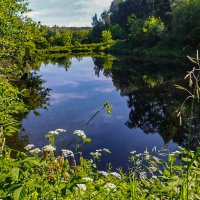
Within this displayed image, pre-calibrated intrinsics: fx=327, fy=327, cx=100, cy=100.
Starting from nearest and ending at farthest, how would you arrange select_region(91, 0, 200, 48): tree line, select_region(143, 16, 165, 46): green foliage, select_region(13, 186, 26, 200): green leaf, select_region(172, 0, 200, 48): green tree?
select_region(13, 186, 26, 200): green leaf, select_region(172, 0, 200, 48): green tree, select_region(91, 0, 200, 48): tree line, select_region(143, 16, 165, 46): green foliage

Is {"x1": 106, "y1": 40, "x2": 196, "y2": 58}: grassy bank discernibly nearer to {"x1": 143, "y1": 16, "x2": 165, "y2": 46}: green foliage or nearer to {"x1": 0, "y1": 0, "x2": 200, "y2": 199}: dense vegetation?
{"x1": 0, "y1": 0, "x2": 200, "y2": 199}: dense vegetation

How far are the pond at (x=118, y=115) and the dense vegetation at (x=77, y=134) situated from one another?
986mm

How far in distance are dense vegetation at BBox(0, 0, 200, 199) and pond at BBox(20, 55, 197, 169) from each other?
3.23ft

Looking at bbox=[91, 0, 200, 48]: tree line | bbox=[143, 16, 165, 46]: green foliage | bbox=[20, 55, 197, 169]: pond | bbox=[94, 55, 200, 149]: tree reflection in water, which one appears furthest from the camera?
bbox=[143, 16, 165, 46]: green foliage

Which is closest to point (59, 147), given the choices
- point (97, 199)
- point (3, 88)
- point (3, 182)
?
point (3, 88)

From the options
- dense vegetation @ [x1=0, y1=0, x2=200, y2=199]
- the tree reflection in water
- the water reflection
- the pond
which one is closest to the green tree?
dense vegetation @ [x1=0, y1=0, x2=200, y2=199]

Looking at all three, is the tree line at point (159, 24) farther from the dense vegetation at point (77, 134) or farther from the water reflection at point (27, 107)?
the water reflection at point (27, 107)

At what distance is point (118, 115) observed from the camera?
2900 centimetres

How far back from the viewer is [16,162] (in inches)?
108

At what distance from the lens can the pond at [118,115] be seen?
64.3ft

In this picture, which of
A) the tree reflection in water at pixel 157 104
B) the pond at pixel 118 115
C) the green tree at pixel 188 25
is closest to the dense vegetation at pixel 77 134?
the green tree at pixel 188 25

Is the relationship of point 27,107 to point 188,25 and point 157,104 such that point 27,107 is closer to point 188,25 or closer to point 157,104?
point 157,104

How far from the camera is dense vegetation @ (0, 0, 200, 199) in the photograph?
3.08 m

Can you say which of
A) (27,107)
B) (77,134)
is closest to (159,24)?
(27,107)
